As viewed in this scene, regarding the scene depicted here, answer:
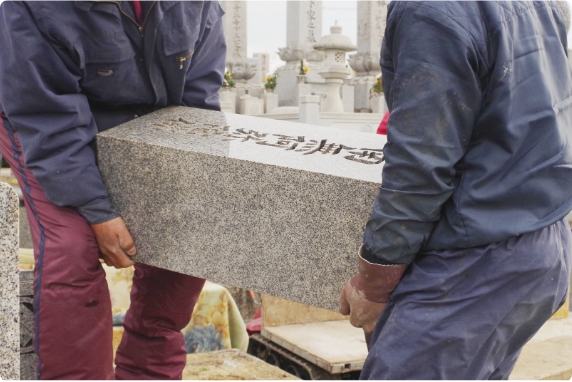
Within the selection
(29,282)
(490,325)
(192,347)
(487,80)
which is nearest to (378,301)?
(490,325)

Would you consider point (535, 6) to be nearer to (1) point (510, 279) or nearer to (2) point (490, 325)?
(1) point (510, 279)

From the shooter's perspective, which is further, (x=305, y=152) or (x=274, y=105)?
(x=274, y=105)

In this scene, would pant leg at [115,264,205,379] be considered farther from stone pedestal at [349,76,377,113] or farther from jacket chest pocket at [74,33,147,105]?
stone pedestal at [349,76,377,113]

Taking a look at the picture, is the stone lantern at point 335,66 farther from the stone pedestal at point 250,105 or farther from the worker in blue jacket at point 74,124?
the worker in blue jacket at point 74,124

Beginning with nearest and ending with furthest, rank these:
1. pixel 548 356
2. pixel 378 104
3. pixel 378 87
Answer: pixel 548 356 → pixel 378 87 → pixel 378 104

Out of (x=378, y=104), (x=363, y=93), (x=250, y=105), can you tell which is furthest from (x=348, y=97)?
(x=250, y=105)

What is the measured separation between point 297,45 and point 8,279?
60.9 ft

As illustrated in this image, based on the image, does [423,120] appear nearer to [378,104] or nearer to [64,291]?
[64,291]

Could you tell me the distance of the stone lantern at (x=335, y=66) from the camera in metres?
15.4

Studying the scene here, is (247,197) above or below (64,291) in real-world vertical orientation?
above

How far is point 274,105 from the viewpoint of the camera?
61.8 ft

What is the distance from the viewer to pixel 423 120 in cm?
167

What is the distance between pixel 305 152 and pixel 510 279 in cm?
99

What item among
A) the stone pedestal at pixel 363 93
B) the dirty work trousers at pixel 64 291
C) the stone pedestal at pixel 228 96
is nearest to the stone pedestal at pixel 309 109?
the stone pedestal at pixel 228 96
